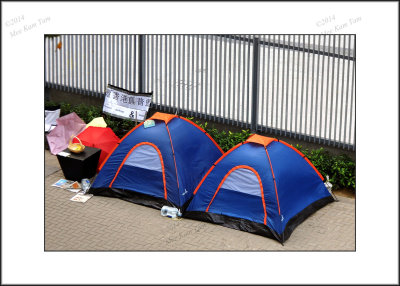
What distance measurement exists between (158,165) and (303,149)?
270cm

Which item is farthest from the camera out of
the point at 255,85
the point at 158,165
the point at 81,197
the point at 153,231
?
the point at 255,85

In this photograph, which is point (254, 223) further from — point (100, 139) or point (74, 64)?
point (74, 64)

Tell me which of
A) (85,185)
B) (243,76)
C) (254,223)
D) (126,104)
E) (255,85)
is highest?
(243,76)

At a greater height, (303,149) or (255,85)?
(255,85)

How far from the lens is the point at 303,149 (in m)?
12.4

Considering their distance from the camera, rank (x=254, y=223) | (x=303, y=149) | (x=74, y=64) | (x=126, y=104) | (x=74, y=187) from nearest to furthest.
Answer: (x=254, y=223) < (x=74, y=187) < (x=303, y=149) < (x=126, y=104) < (x=74, y=64)

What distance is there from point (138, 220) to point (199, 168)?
1.37 m

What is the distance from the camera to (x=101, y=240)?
10328 mm

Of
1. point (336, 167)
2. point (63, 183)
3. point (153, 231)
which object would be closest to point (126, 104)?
point (63, 183)

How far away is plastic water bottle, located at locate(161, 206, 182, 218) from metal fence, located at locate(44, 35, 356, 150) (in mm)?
2562

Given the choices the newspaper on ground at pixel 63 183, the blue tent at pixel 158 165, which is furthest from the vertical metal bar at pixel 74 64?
the blue tent at pixel 158 165

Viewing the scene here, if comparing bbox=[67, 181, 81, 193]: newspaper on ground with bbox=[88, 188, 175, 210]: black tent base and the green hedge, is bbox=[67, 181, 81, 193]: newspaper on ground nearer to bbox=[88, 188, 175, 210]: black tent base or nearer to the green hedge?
bbox=[88, 188, 175, 210]: black tent base

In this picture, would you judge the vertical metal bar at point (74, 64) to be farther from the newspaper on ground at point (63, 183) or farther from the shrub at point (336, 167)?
the shrub at point (336, 167)

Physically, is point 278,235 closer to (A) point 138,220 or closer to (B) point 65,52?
(A) point 138,220
